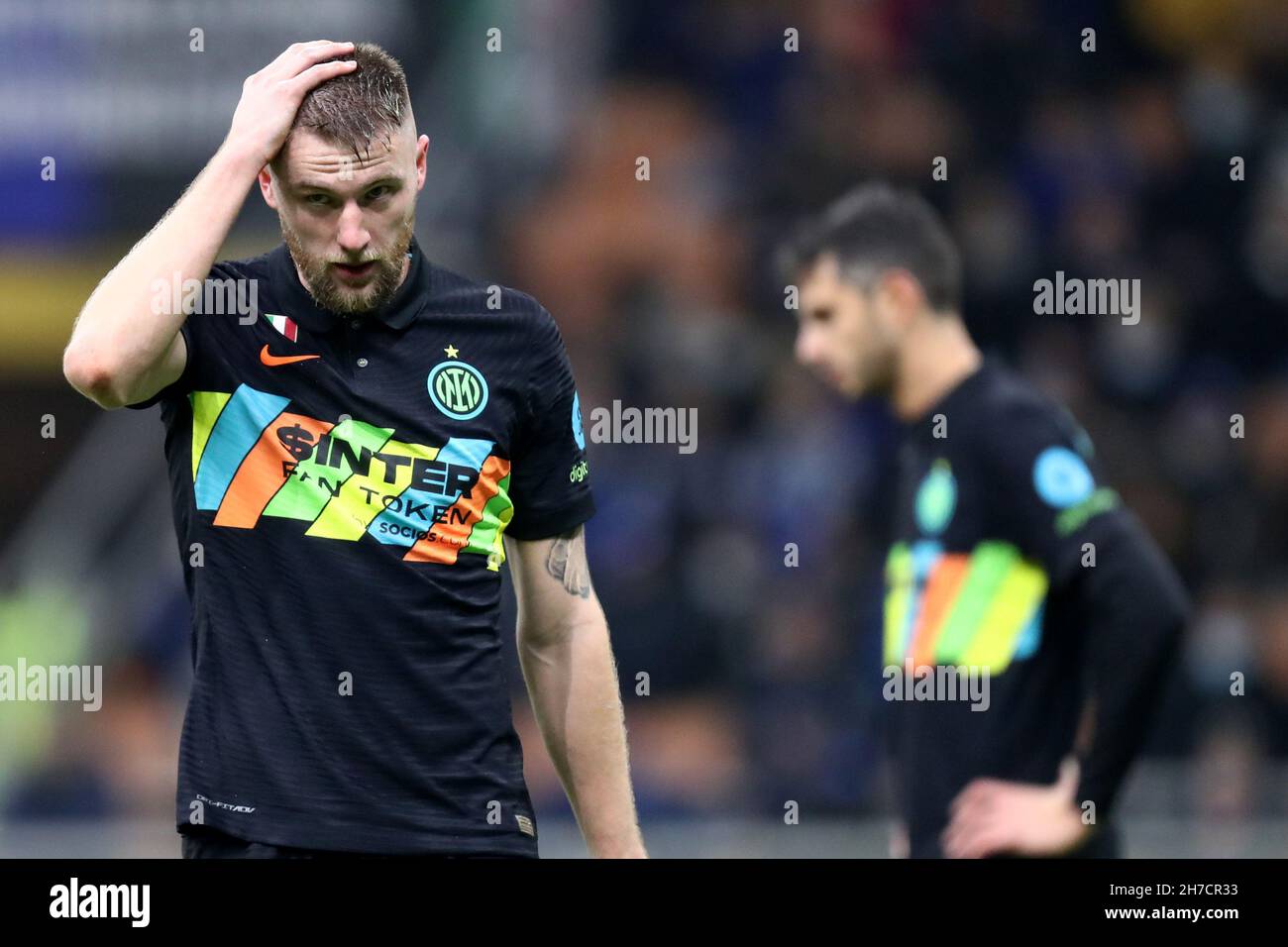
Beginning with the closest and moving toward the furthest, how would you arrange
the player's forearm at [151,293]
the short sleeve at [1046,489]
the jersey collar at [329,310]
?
the player's forearm at [151,293] < the jersey collar at [329,310] < the short sleeve at [1046,489]

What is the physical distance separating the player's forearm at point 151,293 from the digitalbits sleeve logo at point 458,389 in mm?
449

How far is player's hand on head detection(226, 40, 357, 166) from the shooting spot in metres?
3.14

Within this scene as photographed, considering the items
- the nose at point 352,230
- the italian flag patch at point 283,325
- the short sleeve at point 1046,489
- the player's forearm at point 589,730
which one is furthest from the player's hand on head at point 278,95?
the short sleeve at point 1046,489

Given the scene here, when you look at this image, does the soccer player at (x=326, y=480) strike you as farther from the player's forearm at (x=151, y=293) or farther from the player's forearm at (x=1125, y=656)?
the player's forearm at (x=1125, y=656)

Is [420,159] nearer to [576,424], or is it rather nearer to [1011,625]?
[576,424]

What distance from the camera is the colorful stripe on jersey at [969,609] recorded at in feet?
14.4

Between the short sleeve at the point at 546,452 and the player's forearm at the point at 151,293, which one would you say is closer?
the player's forearm at the point at 151,293

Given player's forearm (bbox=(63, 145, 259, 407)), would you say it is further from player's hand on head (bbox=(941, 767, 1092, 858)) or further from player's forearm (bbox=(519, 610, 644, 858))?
player's hand on head (bbox=(941, 767, 1092, 858))

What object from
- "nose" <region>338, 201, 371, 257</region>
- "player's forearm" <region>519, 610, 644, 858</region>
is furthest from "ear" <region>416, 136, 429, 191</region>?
"player's forearm" <region>519, 610, 644, 858</region>

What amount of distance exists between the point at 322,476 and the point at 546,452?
460 millimetres

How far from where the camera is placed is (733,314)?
396 inches

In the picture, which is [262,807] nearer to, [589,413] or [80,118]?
[589,413]

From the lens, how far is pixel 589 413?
9.52 metres

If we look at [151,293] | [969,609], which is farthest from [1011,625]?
[151,293]
